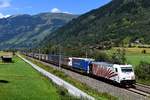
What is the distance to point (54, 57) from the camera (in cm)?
15250

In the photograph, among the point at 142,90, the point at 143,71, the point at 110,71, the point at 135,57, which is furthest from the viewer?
the point at 135,57

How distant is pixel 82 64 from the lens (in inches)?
3807

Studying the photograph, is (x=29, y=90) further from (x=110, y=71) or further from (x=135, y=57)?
(x=135, y=57)

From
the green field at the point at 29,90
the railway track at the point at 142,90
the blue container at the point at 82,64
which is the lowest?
the railway track at the point at 142,90

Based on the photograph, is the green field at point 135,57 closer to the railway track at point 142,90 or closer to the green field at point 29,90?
the railway track at point 142,90

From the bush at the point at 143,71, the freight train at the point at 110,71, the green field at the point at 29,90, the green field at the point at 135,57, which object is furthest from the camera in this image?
the green field at the point at 135,57

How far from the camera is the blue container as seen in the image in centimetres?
9157

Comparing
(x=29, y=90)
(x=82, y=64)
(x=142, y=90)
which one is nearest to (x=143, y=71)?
(x=142, y=90)

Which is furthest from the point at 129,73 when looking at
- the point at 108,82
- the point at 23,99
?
the point at 23,99

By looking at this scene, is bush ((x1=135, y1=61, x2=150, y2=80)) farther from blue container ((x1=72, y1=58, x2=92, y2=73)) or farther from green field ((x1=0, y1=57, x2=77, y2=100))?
green field ((x1=0, y1=57, x2=77, y2=100))

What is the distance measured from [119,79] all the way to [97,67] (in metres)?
16.8

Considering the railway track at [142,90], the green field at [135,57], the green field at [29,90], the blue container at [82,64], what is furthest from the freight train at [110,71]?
the green field at [135,57]

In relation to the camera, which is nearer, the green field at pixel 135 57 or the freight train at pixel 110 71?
the freight train at pixel 110 71

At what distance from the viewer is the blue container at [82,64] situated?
91569 mm
